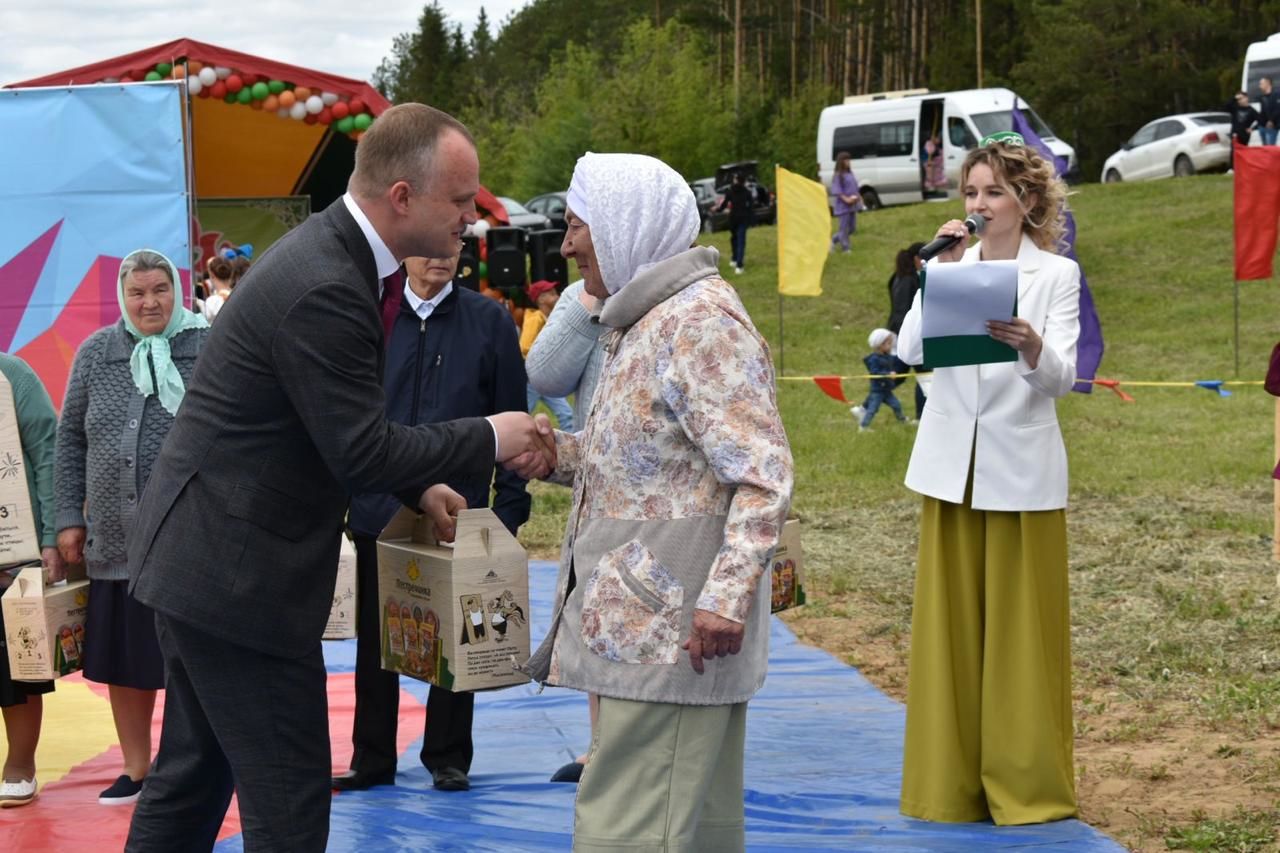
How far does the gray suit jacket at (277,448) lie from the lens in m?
3.05

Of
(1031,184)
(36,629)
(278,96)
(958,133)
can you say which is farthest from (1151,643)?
(958,133)

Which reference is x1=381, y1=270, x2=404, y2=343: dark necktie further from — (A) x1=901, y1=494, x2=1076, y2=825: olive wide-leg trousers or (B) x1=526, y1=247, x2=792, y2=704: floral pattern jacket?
(A) x1=901, y1=494, x2=1076, y2=825: olive wide-leg trousers

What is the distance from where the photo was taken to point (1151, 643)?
7059mm

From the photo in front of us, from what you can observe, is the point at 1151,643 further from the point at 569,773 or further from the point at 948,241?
the point at 948,241

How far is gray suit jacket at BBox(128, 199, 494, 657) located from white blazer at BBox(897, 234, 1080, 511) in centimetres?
197

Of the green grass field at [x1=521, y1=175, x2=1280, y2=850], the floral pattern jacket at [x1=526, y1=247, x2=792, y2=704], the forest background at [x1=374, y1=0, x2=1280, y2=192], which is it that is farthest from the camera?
the forest background at [x1=374, y1=0, x2=1280, y2=192]

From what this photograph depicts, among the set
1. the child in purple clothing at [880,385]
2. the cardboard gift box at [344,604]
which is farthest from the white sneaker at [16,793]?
the child in purple clothing at [880,385]

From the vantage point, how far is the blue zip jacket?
516 centimetres

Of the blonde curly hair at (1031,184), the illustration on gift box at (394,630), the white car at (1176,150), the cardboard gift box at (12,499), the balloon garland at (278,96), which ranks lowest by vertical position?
the illustration on gift box at (394,630)

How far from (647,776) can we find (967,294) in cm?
166

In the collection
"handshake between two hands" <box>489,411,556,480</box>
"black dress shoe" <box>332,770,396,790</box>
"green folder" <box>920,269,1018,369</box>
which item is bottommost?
"black dress shoe" <box>332,770,396,790</box>

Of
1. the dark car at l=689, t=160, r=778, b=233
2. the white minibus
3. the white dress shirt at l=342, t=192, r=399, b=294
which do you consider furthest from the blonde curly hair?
the white minibus

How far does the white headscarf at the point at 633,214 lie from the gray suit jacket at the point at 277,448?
17.8 inches

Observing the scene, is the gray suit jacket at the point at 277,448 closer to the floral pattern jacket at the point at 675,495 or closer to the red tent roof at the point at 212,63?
the floral pattern jacket at the point at 675,495
